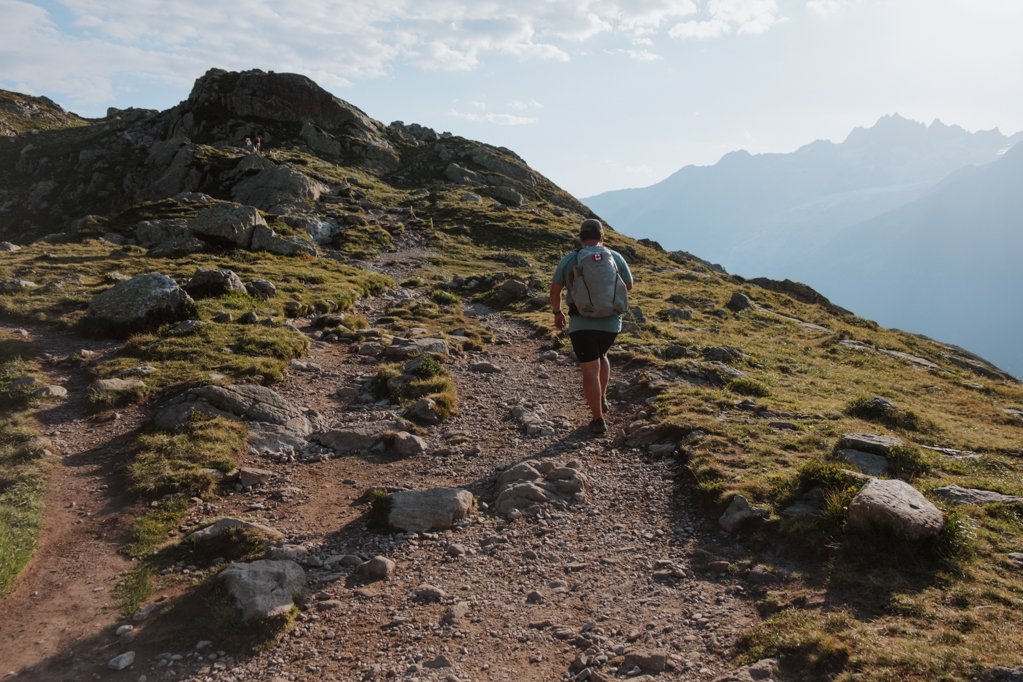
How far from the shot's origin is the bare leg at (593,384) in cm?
1277

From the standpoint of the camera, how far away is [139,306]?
710 inches

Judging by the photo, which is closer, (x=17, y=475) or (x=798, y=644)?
(x=798, y=644)

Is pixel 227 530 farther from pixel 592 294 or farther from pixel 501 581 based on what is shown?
pixel 592 294

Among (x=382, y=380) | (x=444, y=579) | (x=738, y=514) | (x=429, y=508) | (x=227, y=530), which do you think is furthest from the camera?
(x=382, y=380)

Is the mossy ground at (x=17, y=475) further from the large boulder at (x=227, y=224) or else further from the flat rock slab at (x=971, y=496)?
the large boulder at (x=227, y=224)

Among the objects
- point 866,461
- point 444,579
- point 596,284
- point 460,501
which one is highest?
point 596,284

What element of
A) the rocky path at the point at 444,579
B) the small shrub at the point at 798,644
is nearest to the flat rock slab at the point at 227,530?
the rocky path at the point at 444,579

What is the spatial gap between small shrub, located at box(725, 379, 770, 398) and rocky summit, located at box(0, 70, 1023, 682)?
8 cm

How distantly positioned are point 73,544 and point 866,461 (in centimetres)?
1280

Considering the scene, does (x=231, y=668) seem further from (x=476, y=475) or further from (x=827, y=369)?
(x=827, y=369)

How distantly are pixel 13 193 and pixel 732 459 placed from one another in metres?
128

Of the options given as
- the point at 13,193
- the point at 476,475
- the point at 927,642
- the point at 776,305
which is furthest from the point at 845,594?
the point at 13,193

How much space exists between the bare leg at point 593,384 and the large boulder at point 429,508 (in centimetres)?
397

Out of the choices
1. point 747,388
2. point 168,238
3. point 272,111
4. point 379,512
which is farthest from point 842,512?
point 272,111
